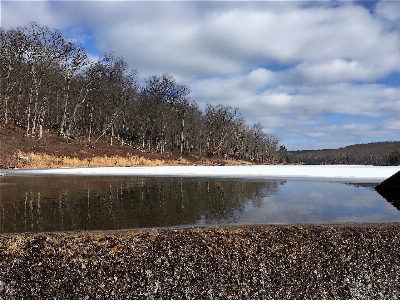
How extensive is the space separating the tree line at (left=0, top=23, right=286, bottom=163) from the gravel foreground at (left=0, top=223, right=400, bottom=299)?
3784 centimetres

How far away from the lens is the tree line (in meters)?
42.3

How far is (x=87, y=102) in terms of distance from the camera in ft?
187

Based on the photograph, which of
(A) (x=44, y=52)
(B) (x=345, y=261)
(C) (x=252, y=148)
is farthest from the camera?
(C) (x=252, y=148)

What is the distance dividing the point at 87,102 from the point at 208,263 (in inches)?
2174

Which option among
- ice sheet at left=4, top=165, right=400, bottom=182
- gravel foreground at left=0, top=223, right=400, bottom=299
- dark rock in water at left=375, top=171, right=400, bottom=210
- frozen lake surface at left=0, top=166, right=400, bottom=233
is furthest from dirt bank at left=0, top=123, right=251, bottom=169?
dark rock in water at left=375, top=171, right=400, bottom=210

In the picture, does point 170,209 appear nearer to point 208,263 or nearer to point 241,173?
point 208,263

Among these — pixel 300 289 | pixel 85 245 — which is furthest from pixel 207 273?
pixel 85 245

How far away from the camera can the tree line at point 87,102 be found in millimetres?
42312

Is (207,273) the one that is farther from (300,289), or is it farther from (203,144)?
(203,144)

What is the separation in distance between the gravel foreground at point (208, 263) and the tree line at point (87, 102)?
3784 centimetres

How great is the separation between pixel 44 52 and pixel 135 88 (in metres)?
24.4

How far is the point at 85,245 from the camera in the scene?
19.1 ft

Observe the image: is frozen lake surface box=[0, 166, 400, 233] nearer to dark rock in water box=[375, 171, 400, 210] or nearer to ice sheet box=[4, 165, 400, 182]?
dark rock in water box=[375, 171, 400, 210]

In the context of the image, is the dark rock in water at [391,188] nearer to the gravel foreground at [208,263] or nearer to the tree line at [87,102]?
the gravel foreground at [208,263]
